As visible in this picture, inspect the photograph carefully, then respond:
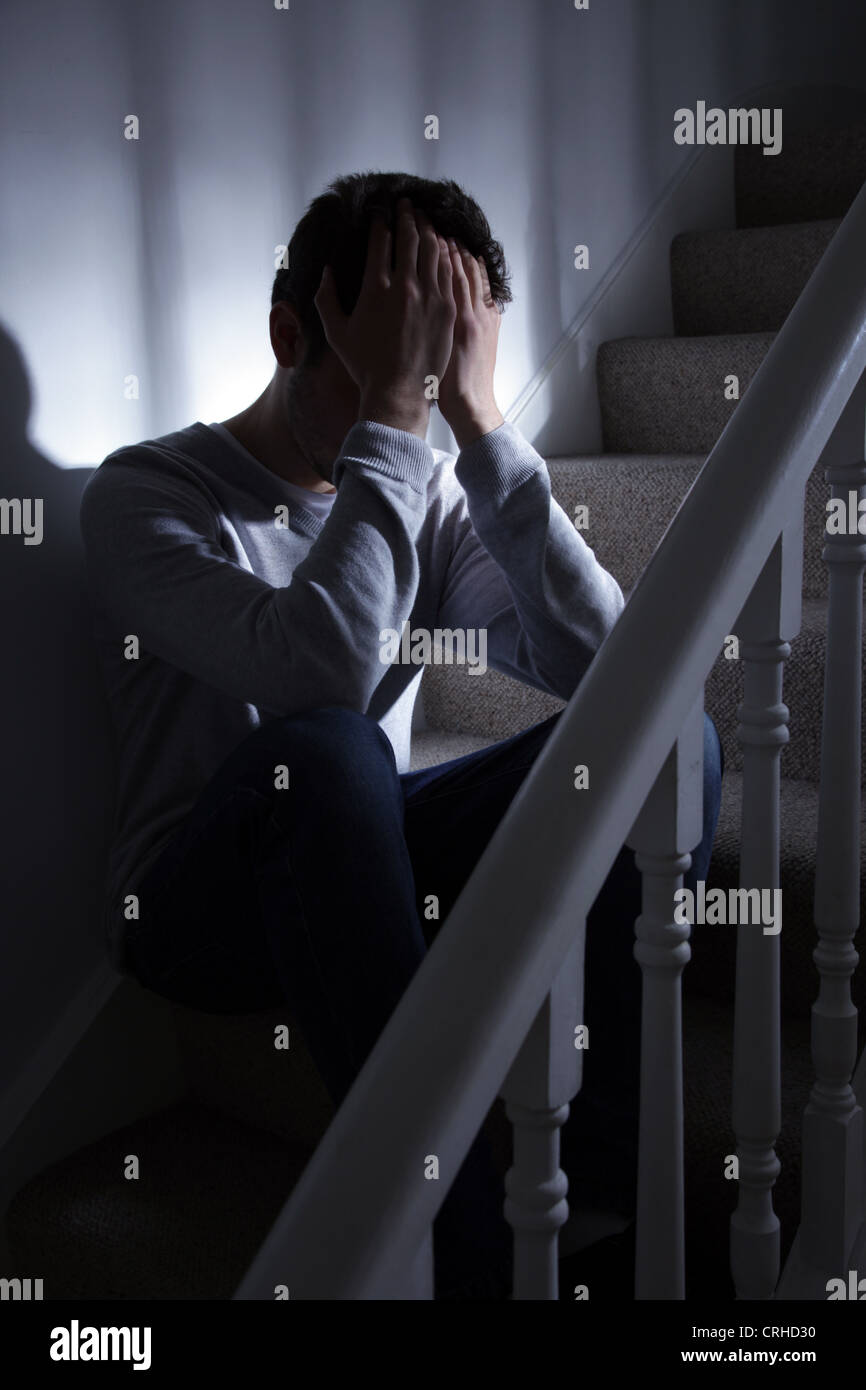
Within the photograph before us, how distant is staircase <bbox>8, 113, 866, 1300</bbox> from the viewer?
1097mm

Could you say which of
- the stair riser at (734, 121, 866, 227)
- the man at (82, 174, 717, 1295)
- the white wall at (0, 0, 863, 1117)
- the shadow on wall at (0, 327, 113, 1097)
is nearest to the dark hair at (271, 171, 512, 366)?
the man at (82, 174, 717, 1295)

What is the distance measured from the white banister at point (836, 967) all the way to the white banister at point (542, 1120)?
40cm

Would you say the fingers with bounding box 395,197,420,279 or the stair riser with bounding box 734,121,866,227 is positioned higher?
the stair riser with bounding box 734,121,866,227

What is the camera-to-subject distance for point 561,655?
1.31 metres

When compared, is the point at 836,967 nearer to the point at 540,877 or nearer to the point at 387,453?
the point at 540,877

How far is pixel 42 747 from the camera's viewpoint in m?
1.24

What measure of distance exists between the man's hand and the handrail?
0.50 m

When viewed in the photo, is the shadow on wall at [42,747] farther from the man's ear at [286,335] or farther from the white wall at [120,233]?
the man's ear at [286,335]

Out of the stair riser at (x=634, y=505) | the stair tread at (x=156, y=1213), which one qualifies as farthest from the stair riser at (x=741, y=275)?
the stair tread at (x=156, y=1213)

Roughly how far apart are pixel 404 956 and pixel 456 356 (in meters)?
0.63

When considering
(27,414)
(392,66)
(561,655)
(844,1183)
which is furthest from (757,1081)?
(392,66)

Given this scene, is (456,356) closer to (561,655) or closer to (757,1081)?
(561,655)

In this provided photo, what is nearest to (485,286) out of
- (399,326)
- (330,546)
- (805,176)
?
(399,326)

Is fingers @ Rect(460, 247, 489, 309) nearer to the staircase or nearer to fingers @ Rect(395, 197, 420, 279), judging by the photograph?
fingers @ Rect(395, 197, 420, 279)
